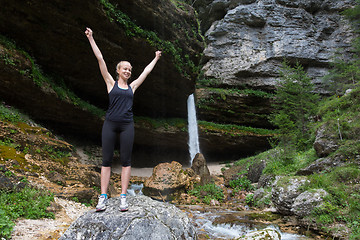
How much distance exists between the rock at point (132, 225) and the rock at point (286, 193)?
4895 millimetres

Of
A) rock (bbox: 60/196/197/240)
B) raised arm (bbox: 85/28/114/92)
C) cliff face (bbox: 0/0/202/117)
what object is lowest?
rock (bbox: 60/196/197/240)

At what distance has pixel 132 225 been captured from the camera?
2.68 metres

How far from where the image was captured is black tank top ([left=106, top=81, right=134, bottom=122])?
2977mm

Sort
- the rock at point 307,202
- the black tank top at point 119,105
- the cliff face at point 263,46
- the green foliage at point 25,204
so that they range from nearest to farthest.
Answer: the black tank top at point 119,105 → the green foliage at point 25,204 → the rock at point 307,202 → the cliff face at point 263,46

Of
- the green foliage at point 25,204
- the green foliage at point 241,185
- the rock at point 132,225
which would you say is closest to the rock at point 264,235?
the rock at point 132,225

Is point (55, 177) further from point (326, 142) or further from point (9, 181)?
point (326, 142)

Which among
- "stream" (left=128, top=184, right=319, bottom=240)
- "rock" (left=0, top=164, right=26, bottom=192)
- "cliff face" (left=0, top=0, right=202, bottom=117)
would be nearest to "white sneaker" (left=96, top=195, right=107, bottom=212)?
"rock" (left=0, top=164, right=26, bottom=192)

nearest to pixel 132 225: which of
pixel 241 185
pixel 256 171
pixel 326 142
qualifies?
pixel 326 142

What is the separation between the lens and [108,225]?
2.70 metres

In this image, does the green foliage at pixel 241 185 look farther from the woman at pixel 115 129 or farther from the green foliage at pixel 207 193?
the woman at pixel 115 129

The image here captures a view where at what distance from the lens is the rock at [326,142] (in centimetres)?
761

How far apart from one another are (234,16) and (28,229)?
82.8 feet

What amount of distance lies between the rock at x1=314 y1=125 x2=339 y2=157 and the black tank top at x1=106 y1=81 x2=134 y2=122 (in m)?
7.90

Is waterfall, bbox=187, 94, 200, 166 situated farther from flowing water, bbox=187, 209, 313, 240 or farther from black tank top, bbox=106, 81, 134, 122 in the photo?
black tank top, bbox=106, 81, 134, 122
